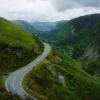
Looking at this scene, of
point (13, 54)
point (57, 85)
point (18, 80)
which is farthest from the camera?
point (13, 54)

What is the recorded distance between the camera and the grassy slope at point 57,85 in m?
134

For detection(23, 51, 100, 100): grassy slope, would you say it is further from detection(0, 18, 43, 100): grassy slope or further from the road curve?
detection(0, 18, 43, 100): grassy slope

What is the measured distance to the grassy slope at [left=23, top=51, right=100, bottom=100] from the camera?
134 m

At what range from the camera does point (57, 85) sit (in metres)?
147

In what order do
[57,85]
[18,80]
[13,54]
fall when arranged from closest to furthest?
[18,80]
[57,85]
[13,54]

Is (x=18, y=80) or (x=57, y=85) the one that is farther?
(x=57, y=85)

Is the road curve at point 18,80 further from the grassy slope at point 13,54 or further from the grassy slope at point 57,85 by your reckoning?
the grassy slope at point 13,54

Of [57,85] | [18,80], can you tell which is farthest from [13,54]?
[18,80]

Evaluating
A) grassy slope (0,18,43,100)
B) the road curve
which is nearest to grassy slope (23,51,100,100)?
the road curve

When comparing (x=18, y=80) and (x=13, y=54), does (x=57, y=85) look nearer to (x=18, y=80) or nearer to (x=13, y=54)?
(x=18, y=80)

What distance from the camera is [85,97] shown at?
159250 mm

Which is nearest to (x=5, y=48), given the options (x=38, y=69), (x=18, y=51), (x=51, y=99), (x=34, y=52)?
(x=18, y=51)

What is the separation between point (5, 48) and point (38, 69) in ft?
105

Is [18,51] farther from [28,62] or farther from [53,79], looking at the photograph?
[53,79]
